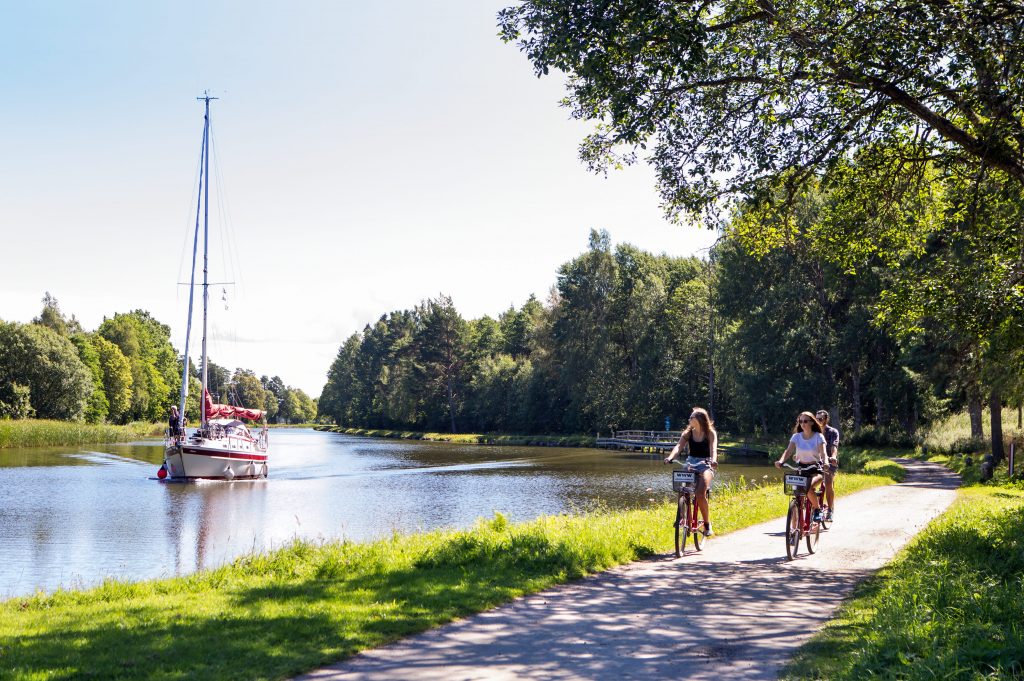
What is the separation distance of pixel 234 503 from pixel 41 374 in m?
55.0

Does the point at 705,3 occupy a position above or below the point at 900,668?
above

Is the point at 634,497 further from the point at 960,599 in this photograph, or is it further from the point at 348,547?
the point at 960,599

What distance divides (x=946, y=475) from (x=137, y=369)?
97.5 m

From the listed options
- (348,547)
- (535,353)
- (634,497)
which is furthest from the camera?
(535,353)

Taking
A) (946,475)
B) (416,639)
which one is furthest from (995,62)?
(946,475)

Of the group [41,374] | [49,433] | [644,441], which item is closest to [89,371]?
[41,374]

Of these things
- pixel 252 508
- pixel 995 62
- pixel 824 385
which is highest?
pixel 995 62

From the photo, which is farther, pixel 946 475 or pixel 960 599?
pixel 946 475

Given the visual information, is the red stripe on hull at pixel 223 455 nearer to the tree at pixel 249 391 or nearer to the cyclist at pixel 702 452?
the cyclist at pixel 702 452

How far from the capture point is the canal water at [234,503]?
16.4 m

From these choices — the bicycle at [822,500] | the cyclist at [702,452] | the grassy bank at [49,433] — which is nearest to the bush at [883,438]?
the bicycle at [822,500]

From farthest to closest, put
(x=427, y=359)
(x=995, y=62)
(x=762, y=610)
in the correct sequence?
(x=427, y=359), (x=995, y=62), (x=762, y=610)

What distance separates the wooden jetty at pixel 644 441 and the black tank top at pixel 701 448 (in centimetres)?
4420

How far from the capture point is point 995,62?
1031 centimetres
